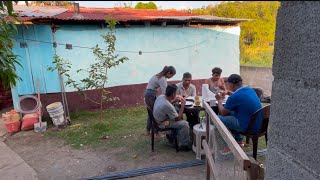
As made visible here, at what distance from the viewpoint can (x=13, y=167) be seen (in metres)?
4.54

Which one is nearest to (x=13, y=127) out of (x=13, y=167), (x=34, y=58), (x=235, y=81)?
(x=34, y=58)

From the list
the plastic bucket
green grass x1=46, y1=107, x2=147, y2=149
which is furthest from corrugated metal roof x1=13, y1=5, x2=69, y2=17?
green grass x1=46, y1=107, x2=147, y2=149

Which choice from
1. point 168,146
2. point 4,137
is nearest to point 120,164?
point 168,146

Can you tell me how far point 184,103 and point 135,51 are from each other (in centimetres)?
417

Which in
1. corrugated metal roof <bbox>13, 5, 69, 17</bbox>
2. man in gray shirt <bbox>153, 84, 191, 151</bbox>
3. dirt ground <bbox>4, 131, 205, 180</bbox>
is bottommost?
dirt ground <bbox>4, 131, 205, 180</bbox>

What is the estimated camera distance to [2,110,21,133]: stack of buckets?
650cm

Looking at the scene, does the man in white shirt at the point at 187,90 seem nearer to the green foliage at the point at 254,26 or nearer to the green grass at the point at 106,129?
the green grass at the point at 106,129

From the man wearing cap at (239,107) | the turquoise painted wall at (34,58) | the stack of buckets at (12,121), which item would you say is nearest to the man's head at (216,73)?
the man wearing cap at (239,107)

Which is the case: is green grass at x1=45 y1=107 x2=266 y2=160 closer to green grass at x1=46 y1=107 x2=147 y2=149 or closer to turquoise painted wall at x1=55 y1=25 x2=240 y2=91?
green grass at x1=46 y1=107 x2=147 y2=149

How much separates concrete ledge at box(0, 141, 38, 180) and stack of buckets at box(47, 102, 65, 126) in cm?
149

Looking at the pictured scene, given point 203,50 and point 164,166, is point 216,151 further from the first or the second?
point 203,50

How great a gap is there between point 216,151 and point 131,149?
307 cm

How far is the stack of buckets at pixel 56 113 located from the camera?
660cm

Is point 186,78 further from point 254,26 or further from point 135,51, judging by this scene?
point 254,26
